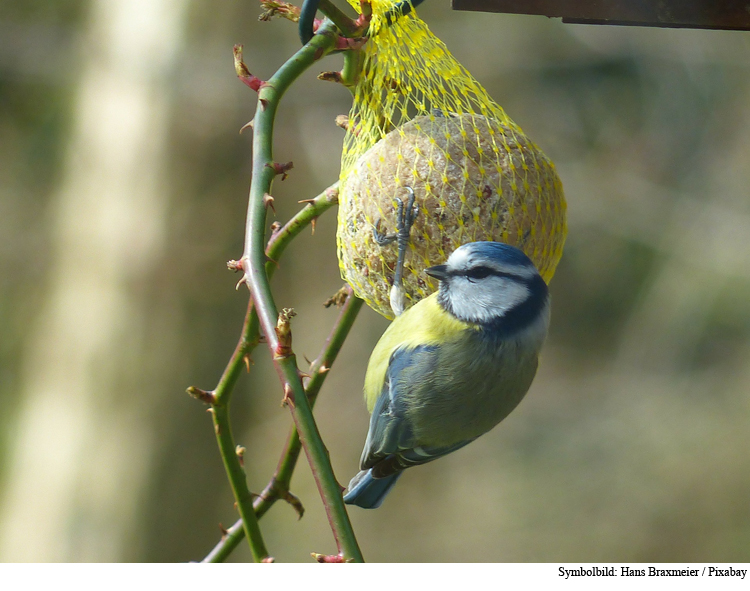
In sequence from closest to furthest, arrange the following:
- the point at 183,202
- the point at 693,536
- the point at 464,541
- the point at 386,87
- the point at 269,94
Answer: the point at 269,94 < the point at 386,87 < the point at 183,202 < the point at 693,536 < the point at 464,541

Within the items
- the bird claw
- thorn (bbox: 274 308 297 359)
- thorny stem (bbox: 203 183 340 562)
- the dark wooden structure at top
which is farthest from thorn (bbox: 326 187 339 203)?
thorn (bbox: 274 308 297 359)

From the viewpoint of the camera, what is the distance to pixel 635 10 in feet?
3.55

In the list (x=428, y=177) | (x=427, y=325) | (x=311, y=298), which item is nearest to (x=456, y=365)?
(x=427, y=325)

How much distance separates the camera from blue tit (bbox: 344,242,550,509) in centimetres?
120

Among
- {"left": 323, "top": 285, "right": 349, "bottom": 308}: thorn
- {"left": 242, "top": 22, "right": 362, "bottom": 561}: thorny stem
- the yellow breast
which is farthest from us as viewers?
{"left": 323, "top": 285, "right": 349, "bottom": 308}: thorn

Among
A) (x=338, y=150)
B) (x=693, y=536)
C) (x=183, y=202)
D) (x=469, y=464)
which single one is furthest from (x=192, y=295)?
(x=693, y=536)

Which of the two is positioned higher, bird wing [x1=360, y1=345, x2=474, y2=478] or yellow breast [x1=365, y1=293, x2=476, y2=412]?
yellow breast [x1=365, y1=293, x2=476, y2=412]

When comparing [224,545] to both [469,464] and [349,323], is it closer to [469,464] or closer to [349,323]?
[349,323]

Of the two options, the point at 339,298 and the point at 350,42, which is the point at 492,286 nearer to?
the point at 339,298

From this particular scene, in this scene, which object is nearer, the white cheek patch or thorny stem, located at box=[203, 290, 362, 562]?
the white cheek patch

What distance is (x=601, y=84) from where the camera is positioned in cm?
389

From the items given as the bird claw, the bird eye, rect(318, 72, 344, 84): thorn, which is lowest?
the bird eye

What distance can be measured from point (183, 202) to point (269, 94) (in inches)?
90.6

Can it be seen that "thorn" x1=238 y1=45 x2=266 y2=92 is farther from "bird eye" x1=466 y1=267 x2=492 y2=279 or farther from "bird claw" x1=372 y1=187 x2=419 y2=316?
"bird eye" x1=466 y1=267 x2=492 y2=279
